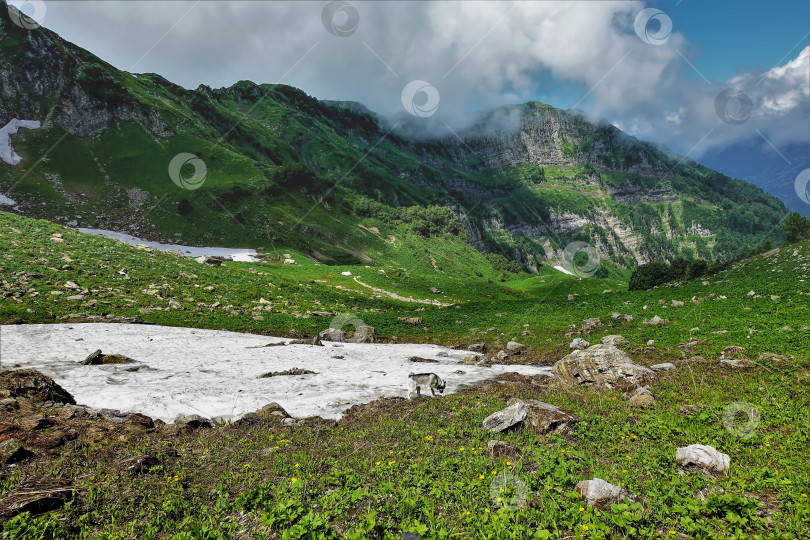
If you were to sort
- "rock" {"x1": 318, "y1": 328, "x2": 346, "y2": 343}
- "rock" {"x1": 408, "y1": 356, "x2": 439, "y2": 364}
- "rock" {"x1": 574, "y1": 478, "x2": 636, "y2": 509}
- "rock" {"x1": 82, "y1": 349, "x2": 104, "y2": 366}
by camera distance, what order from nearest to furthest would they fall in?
"rock" {"x1": 574, "y1": 478, "x2": 636, "y2": 509} < "rock" {"x1": 82, "y1": 349, "x2": 104, "y2": 366} < "rock" {"x1": 408, "y1": 356, "x2": 439, "y2": 364} < "rock" {"x1": 318, "y1": 328, "x2": 346, "y2": 343}

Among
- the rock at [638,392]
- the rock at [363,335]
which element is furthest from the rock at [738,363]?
the rock at [363,335]

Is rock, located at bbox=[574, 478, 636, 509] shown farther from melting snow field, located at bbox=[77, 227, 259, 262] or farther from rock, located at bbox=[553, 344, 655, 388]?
melting snow field, located at bbox=[77, 227, 259, 262]

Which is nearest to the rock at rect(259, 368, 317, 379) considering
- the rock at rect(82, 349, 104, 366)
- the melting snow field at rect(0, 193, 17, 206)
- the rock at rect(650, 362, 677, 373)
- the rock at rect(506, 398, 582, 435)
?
the rock at rect(82, 349, 104, 366)

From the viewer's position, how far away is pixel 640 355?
19969 millimetres

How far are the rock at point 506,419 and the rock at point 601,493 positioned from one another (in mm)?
3397

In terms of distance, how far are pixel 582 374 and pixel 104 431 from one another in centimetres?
1706

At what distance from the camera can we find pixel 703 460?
26.2 feet

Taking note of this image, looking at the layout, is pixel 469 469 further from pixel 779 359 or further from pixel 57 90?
pixel 57 90

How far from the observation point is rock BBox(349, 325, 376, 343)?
91.5 feet

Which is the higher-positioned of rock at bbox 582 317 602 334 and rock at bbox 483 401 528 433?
rock at bbox 582 317 602 334

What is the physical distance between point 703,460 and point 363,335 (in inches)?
892

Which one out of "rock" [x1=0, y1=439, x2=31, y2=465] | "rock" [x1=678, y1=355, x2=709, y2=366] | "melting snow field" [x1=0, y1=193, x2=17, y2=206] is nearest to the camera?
"rock" [x1=0, y1=439, x2=31, y2=465]

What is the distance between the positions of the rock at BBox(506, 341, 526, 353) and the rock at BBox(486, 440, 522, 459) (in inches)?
629

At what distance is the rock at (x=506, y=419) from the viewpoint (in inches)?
423
